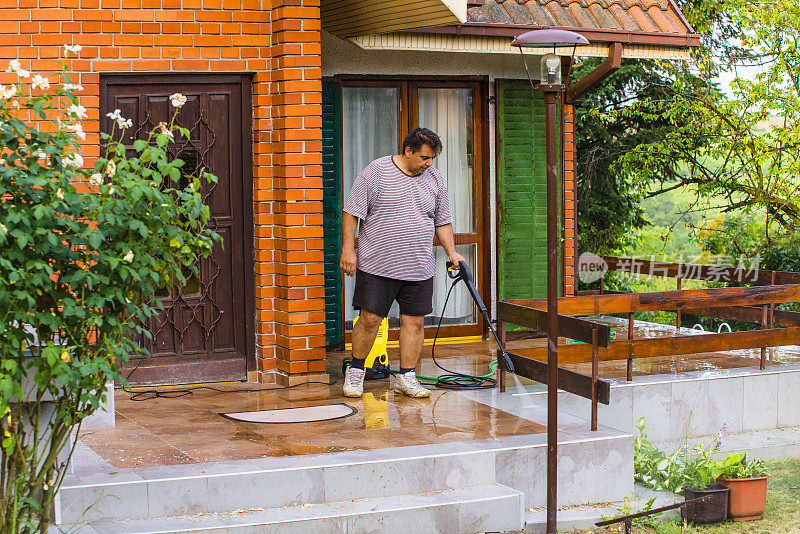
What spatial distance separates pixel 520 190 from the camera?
1006 centimetres

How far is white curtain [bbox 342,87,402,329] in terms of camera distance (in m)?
9.62

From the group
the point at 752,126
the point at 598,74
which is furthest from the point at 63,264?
the point at 752,126

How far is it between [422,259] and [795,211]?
27.8 ft

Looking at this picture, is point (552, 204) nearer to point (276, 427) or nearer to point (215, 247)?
point (276, 427)

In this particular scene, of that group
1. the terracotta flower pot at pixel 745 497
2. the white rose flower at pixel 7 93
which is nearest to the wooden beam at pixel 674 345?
the terracotta flower pot at pixel 745 497

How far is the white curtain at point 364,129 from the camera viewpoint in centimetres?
962

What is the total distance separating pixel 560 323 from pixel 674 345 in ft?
4.69

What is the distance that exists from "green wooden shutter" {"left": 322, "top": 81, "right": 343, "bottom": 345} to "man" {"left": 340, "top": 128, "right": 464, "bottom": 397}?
70.9 inches

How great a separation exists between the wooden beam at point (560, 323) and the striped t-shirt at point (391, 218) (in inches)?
28.2

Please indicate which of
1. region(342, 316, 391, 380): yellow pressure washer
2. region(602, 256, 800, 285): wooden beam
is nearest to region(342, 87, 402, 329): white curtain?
region(342, 316, 391, 380): yellow pressure washer

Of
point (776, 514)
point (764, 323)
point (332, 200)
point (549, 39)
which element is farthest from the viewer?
point (332, 200)

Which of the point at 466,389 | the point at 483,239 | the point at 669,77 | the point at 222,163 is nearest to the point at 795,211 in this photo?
the point at 669,77

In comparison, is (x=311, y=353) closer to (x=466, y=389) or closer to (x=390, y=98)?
(x=466, y=389)

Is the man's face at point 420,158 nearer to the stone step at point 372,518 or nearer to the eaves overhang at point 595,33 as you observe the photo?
the eaves overhang at point 595,33
